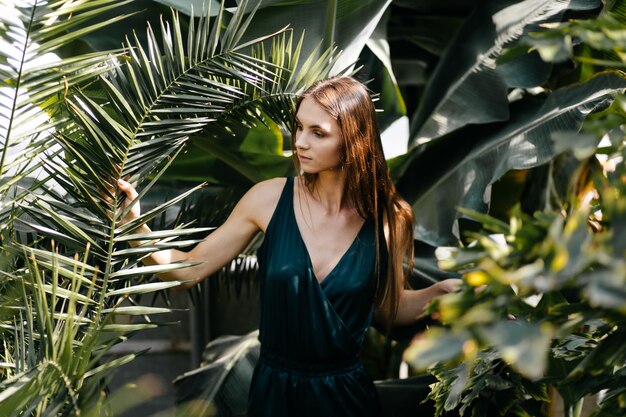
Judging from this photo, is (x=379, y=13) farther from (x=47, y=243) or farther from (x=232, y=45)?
(x=47, y=243)

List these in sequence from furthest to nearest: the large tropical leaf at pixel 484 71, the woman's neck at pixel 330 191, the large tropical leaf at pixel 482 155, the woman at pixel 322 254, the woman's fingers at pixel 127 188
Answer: the large tropical leaf at pixel 484 71, the large tropical leaf at pixel 482 155, the woman's neck at pixel 330 191, the woman at pixel 322 254, the woman's fingers at pixel 127 188

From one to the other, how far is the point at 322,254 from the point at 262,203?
0.23 meters

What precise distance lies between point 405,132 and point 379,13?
1.67 feet

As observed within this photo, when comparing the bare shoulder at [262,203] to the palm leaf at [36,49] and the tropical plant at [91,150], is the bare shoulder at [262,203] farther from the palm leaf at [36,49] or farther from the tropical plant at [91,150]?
the palm leaf at [36,49]

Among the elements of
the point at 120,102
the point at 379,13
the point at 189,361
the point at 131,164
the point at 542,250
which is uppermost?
the point at 379,13

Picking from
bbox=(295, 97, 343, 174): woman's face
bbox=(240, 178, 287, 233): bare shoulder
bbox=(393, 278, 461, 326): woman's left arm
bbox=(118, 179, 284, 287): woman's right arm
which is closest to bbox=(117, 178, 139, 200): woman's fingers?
bbox=(118, 179, 284, 287): woman's right arm

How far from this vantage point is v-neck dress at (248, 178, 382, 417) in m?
2.05

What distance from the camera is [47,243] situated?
2449mm

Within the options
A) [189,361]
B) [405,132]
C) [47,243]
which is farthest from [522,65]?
[189,361]

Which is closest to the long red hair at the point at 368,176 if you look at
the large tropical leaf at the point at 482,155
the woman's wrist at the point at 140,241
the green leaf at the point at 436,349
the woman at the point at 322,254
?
the woman at the point at 322,254

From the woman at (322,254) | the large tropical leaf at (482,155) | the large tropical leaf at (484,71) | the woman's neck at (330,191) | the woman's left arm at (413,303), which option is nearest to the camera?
the woman at (322,254)

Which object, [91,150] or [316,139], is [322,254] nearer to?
[316,139]

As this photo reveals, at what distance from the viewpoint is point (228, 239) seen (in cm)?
214

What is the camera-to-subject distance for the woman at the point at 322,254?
203cm
